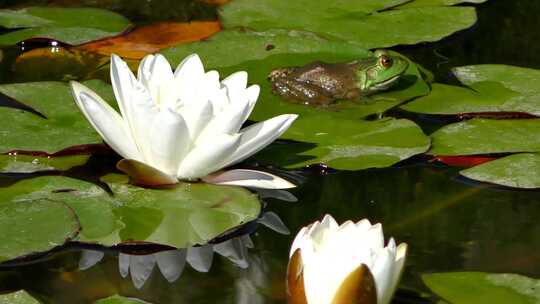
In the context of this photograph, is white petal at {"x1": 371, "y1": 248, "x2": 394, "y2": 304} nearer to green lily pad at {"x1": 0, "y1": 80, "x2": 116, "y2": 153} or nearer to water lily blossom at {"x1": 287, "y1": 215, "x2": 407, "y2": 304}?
water lily blossom at {"x1": 287, "y1": 215, "x2": 407, "y2": 304}

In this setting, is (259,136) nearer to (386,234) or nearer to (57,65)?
(386,234)

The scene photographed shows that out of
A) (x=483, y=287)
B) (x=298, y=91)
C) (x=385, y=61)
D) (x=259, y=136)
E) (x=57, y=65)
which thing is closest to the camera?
(x=483, y=287)

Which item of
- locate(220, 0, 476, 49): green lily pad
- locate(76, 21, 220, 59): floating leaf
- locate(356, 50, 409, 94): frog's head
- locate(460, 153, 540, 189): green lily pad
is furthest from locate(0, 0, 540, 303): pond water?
locate(76, 21, 220, 59): floating leaf

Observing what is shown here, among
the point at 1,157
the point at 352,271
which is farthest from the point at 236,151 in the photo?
the point at 352,271

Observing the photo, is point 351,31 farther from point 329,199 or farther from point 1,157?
point 1,157

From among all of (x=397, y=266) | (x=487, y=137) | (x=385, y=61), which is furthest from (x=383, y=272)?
(x=385, y=61)

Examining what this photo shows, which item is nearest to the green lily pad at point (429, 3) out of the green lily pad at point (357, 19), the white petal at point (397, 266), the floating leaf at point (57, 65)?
the green lily pad at point (357, 19)
